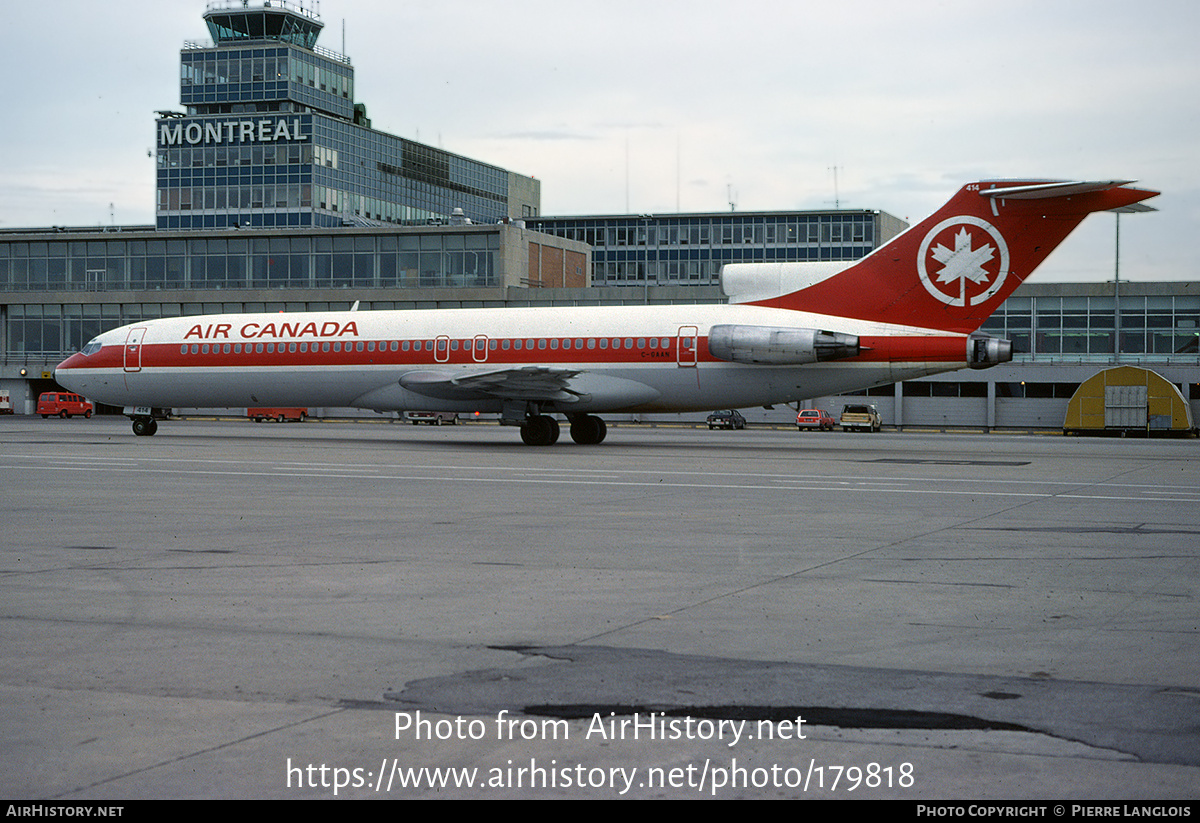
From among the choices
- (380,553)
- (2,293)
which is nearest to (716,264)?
(2,293)

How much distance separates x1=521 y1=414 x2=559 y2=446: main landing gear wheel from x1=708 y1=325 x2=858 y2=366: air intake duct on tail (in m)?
5.29

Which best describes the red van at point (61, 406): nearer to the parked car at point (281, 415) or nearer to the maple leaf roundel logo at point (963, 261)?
the parked car at point (281, 415)

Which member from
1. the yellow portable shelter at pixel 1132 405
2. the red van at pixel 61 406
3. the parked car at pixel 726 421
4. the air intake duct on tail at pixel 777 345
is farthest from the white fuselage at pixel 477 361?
the red van at pixel 61 406

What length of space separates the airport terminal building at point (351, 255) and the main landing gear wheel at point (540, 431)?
21.8m

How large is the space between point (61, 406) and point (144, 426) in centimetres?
3484

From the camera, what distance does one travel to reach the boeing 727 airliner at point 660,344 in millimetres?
32250

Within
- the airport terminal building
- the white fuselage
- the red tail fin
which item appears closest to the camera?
the red tail fin

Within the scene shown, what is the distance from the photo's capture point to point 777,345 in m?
33.1

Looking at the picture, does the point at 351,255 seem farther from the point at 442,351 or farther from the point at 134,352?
the point at 442,351

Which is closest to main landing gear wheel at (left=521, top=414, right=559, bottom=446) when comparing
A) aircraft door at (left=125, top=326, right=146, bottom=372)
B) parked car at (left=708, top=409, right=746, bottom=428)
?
aircraft door at (left=125, top=326, right=146, bottom=372)

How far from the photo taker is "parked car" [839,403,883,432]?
6091cm

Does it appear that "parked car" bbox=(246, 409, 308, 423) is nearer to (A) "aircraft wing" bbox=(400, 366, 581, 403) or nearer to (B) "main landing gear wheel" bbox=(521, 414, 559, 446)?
(A) "aircraft wing" bbox=(400, 366, 581, 403)

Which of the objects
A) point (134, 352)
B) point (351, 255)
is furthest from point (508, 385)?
point (351, 255)

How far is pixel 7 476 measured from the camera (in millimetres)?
22516
